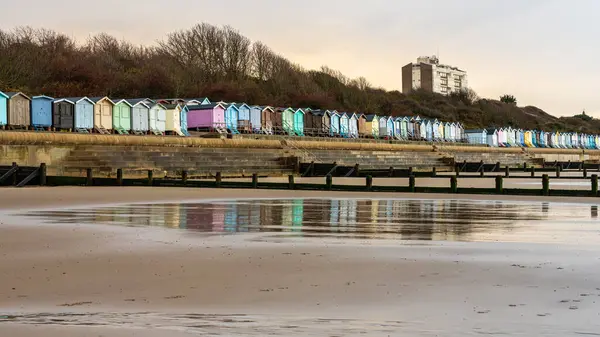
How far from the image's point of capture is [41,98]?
137 ft

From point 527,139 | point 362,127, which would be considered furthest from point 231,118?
point 527,139

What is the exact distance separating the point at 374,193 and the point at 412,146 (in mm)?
46476

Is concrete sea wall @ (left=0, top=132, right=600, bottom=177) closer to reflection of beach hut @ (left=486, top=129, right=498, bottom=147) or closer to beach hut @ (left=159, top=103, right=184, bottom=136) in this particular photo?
beach hut @ (left=159, top=103, right=184, bottom=136)

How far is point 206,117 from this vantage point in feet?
183

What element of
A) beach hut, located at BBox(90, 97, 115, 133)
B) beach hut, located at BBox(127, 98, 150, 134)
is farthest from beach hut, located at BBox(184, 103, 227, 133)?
beach hut, located at BBox(90, 97, 115, 133)

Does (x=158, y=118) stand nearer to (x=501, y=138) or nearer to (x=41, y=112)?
(x=41, y=112)

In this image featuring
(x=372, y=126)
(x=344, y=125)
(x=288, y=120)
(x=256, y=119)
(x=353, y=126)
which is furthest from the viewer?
(x=372, y=126)

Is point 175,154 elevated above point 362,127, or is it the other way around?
point 362,127

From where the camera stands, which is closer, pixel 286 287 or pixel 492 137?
pixel 286 287

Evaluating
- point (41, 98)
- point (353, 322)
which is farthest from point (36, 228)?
point (41, 98)

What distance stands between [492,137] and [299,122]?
5116cm

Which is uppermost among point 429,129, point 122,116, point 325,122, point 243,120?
point 429,129

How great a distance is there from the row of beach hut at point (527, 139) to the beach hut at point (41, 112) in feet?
251

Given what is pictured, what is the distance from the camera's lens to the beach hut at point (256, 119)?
6094cm
